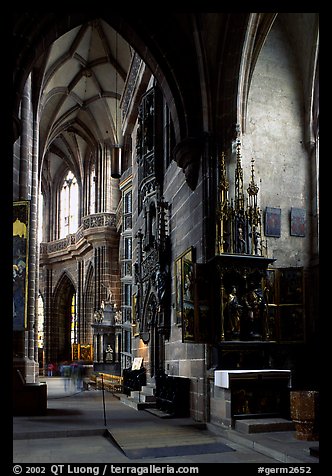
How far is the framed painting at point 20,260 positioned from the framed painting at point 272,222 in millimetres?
4473

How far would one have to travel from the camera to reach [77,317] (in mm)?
35625

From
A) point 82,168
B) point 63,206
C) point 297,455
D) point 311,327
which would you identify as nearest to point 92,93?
point 82,168

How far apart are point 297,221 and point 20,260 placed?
5315 mm

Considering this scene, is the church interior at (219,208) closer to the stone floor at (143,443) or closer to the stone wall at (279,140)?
the stone wall at (279,140)

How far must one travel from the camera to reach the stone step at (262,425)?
925 centimetres

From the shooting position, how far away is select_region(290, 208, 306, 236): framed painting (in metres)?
12.2

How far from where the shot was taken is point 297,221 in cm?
1223

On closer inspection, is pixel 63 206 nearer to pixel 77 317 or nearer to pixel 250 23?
pixel 77 317

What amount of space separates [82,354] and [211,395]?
22049 millimetres

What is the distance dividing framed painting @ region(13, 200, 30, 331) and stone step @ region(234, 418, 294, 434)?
4247 mm

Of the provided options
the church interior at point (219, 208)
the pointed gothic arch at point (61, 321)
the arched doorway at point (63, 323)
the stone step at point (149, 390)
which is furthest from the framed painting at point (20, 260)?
the pointed gothic arch at point (61, 321)

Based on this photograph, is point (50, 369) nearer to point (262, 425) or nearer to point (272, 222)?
point (272, 222)

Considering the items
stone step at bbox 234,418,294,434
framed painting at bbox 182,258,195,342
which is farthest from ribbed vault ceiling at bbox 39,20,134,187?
stone step at bbox 234,418,294,434

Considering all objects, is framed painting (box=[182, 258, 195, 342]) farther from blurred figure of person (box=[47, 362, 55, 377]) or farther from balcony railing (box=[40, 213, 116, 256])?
blurred figure of person (box=[47, 362, 55, 377])
